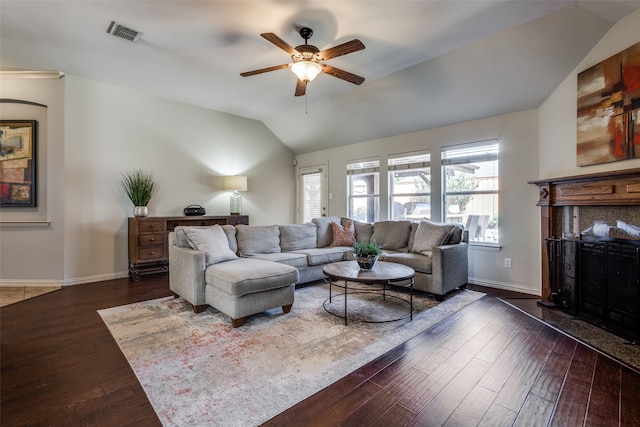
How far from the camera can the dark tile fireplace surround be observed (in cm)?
254

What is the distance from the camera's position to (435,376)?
1.96 metres

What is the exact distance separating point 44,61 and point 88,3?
182cm

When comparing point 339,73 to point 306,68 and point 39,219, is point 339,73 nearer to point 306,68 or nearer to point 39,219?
point 306,68

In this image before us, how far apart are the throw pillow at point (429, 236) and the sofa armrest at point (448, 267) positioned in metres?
0.19

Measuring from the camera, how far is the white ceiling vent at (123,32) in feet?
9.95

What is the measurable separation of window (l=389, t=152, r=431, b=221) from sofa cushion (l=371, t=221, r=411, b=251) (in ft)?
2.28

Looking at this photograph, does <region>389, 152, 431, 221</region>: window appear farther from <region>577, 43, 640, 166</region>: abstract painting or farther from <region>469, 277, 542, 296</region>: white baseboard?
<region>577, 43, 640, 166</region>: abstract painting

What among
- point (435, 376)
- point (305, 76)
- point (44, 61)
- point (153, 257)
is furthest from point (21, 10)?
point (435, 376)

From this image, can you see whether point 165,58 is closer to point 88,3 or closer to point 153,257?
point 88,3

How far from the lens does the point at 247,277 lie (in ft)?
8.93

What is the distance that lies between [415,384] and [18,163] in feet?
18.9

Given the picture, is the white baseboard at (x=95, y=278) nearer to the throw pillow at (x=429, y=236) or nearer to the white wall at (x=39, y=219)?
the white wall at (x=39, y=219)

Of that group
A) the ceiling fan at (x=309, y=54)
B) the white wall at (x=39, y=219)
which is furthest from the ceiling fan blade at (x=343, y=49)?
the white wall at (x=39, y=219)

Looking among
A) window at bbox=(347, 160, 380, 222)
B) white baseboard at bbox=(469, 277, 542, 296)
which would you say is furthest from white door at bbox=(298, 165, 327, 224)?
white baseboard at bbox=(469, 277, 542, 296)
